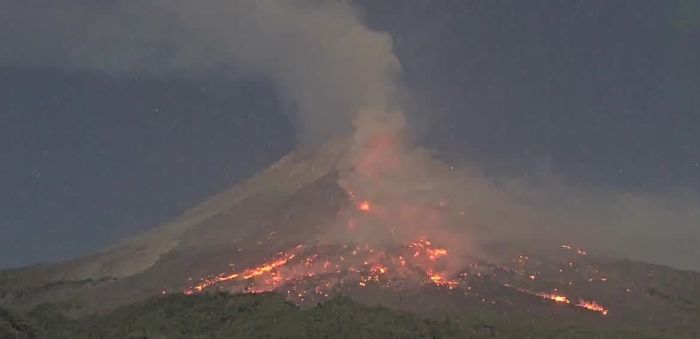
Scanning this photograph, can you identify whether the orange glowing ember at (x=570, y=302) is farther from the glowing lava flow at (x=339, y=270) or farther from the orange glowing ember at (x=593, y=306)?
the glowing lava flow at (x=339, y=270)

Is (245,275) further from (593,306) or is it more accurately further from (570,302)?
(593,306)

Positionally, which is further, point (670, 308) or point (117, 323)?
point (670, 308)

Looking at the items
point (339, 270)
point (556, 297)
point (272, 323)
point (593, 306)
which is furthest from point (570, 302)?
point (272, 323)

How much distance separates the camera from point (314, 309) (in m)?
133

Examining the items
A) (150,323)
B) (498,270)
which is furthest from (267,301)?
(498,270)

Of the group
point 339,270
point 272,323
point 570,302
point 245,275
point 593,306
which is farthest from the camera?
point 339,270

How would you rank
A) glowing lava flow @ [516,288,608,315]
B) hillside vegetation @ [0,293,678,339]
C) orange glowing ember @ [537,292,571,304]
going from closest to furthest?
hillside vegetation @ [0,293,678,339] → glowing lava flow @ [516,288,608,315] → orange glowing ember @ [537,292,571,304]

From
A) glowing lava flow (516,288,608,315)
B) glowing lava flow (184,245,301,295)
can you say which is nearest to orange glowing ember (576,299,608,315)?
glowing lava flow (516,288,608,315)

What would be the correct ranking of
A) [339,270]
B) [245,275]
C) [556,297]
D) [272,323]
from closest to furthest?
[272,323] → [556,297] → [245,275] → [339,270]

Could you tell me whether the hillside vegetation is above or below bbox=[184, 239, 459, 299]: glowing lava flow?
below

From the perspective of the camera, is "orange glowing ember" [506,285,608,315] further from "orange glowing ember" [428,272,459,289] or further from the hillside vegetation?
the hillside vegetation

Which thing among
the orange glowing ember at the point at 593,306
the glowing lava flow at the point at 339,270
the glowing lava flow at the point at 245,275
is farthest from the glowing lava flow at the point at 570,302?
the glowing lava flow at the point at 245,275

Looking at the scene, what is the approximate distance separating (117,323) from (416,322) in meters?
51.1

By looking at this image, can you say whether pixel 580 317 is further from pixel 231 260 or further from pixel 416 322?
pixel 231 260
